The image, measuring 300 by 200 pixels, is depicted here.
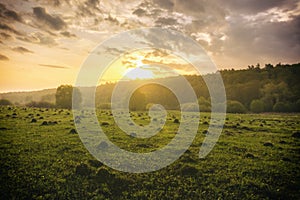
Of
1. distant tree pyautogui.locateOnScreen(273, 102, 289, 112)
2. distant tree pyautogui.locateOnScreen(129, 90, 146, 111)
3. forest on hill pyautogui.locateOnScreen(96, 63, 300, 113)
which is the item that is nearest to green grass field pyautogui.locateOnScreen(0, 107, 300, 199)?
distant tree pyautogui.locateOnScreen(129, 90, 146, 111)

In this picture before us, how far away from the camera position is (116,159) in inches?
584

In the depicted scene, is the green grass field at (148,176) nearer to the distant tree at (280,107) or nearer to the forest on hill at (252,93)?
the forest on hill at (252,93)

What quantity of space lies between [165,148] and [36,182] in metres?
10.4

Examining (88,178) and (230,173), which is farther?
(230,173)

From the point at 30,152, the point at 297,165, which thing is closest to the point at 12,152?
the point at 30,152

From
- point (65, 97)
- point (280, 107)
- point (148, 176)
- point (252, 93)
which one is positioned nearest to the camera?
point (148, 176)

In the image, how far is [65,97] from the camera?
Result: 280ft

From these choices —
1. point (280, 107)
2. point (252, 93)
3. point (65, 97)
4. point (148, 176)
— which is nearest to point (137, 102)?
point (65, 97)

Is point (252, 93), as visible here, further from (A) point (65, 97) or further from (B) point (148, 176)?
(B) point (148, 176)

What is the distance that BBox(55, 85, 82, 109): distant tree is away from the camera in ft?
274

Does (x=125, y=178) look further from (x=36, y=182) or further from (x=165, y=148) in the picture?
(x=165, y=148)

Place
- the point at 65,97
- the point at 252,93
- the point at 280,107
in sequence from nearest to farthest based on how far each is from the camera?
the point at 280,107
the point at 65,97
the point at 252,93

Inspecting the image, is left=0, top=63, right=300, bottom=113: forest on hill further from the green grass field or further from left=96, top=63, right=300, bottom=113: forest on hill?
the green grass field

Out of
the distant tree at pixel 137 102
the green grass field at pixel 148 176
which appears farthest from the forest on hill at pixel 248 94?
the green grass field at pixel 148 176
